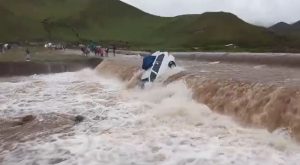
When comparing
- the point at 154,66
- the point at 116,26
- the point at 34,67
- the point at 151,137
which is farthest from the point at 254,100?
the point at 116,26

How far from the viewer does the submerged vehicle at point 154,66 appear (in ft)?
79.6

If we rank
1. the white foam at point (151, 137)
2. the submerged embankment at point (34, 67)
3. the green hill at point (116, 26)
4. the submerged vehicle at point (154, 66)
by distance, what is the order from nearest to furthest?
the white foam at point (151, 137)
the submerged vehicle at point (154, 66)
the submerged embankment at point (34, 67)
the green hill at point (116, 26)

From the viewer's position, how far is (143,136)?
14.5 m

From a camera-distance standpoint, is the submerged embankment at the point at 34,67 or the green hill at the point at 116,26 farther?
the green hill at the point at 116,26

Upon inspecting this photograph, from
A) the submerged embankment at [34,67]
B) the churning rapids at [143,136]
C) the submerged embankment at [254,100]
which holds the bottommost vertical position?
the submerged embankment at [34,67]

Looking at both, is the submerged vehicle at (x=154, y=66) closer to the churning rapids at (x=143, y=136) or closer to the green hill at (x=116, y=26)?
the churning rapids at (x=143, y=136)

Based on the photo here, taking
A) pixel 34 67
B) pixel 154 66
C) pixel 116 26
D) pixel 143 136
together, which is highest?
pixel 154 66

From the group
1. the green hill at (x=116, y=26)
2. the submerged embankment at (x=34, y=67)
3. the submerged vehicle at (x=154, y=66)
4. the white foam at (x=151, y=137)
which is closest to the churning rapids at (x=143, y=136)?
the white foam at (x=151, y=137)

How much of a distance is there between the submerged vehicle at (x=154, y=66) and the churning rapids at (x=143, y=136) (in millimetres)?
2010

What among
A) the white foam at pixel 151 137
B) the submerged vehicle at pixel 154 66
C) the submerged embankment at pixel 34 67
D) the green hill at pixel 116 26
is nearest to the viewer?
the white foam at pixel 151 137

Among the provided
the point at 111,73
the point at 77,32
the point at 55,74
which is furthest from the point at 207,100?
the point at 77,32

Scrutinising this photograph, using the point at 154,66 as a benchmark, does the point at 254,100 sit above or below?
below

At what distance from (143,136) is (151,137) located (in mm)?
Answer: 310

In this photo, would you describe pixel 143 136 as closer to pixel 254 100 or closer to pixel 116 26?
pixel 254 100
